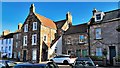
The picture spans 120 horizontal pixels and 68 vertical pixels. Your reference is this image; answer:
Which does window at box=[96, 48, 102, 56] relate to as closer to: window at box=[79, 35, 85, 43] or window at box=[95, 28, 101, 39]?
window at box=[95, 28, 101, 39]

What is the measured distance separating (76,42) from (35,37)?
8.70 m

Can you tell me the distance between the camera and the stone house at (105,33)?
92.0 feet

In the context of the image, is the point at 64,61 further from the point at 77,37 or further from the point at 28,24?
the point at 28,24

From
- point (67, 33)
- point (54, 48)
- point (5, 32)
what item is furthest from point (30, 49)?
point (5, 32)

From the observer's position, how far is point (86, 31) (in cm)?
3300

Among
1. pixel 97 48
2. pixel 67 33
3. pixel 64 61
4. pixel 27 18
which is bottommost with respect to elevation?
pixel 64 61

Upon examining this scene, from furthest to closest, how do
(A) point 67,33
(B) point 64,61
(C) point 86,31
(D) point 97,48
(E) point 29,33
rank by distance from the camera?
(E) point 29,33
(A) point 67,33
(C) point 86,31
(D) point 97,48
(B) point 64,61

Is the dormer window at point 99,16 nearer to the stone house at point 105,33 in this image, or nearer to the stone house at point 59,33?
the stone house at point 105,33

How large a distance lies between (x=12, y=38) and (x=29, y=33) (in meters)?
11.4

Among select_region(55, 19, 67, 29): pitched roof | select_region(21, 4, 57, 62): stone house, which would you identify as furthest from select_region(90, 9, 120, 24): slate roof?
select_region(21, 4, 57, 62): stone house

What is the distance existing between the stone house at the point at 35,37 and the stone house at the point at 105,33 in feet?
31.9

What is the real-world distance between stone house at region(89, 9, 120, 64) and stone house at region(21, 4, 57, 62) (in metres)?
9.72

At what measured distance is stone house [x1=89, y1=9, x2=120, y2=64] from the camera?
28.0 m

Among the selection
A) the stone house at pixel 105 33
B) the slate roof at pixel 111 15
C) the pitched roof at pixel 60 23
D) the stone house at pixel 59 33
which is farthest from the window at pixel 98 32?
the pitched roof at pixel 60 23
